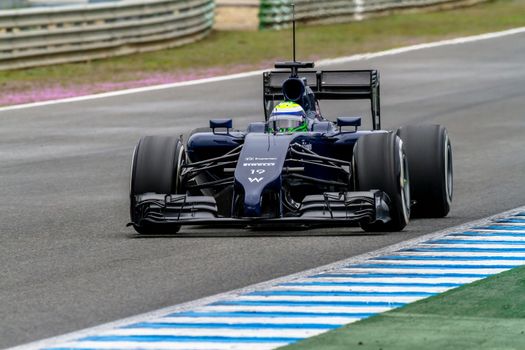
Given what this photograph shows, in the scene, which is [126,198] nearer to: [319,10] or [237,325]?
[237,325]

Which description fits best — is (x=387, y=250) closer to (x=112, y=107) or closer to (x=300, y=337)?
(x=300, y=337)

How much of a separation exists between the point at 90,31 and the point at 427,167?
1919 centimetres

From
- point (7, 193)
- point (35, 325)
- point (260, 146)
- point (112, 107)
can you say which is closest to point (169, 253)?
point (260, 146)

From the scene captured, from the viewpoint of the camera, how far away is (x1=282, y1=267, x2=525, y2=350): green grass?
8594mm

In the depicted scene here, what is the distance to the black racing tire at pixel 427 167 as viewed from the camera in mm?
13703

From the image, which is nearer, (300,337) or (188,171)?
(300,337)

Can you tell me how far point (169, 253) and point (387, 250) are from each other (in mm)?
1681

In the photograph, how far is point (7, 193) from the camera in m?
16.6

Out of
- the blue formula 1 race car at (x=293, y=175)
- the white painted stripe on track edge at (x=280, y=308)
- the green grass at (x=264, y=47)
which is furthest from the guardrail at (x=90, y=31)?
the white painted stripe on track edge at (x=280, y=308)

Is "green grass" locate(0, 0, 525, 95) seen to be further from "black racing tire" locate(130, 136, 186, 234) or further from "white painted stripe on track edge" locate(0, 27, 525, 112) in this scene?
"black racing tire" locate(130, 136, 186, 234)

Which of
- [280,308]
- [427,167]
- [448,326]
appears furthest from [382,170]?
[448,326]

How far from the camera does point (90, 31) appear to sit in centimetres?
3203

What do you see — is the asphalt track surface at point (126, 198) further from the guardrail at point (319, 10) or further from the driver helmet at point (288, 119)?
the guardrail at point (319, 10)

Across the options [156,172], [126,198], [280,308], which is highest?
[156,172]
